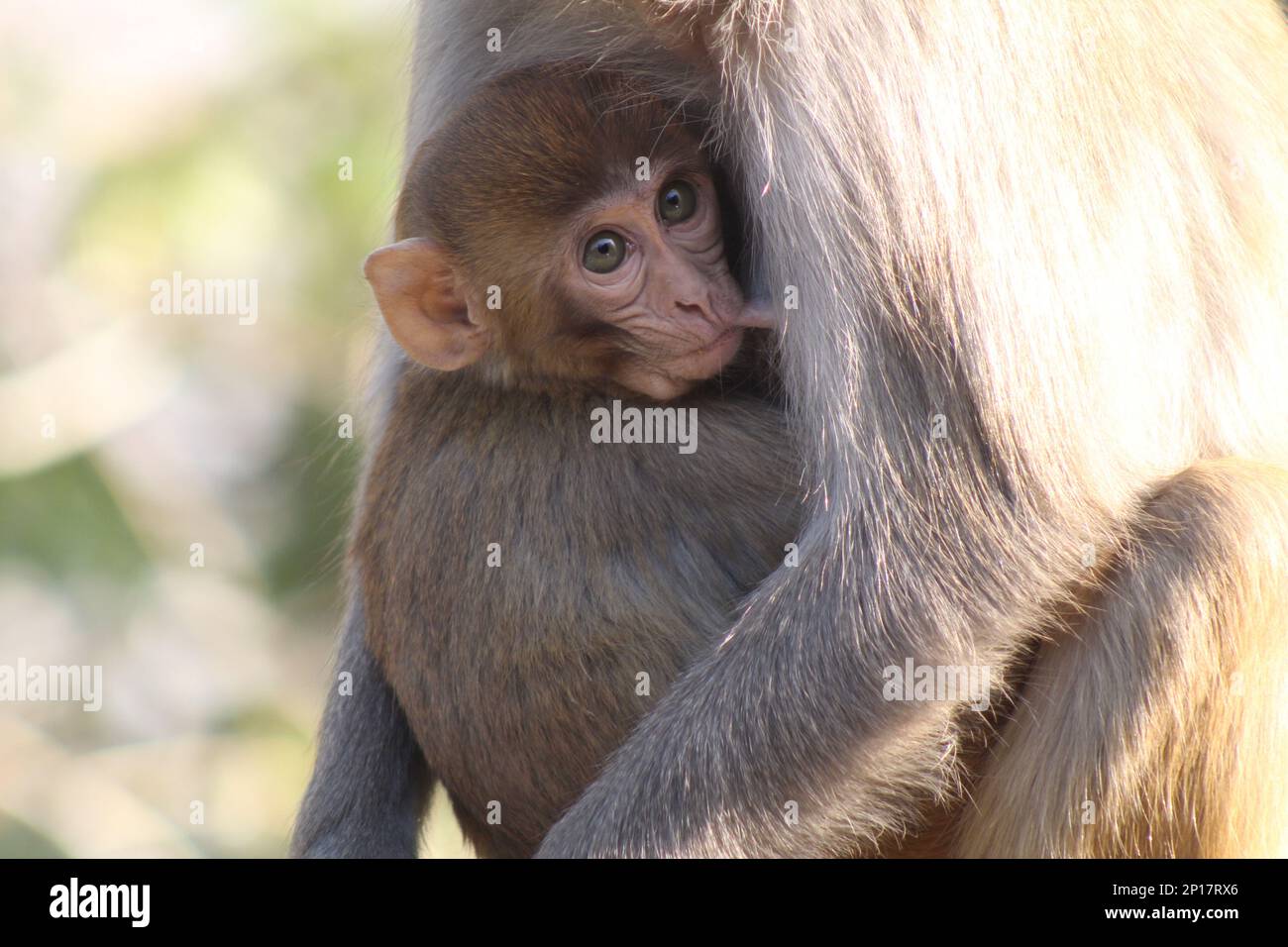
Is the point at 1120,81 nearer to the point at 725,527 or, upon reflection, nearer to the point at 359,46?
the point at 725,527

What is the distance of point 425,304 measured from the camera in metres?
3.68

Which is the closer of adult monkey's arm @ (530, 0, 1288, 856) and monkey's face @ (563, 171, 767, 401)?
adult monkey's arm @ (530, 0, 1288, 856)

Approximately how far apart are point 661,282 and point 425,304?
2.01 ft

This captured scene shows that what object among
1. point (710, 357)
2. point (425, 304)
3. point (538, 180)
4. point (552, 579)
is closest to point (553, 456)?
point (552, 579)

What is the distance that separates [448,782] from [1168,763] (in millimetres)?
1634

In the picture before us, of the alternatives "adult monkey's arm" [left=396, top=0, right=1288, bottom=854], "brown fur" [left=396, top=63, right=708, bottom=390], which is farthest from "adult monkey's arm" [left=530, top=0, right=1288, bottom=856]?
"brown fur" [left=396, top=63, right=708, bottom=390]

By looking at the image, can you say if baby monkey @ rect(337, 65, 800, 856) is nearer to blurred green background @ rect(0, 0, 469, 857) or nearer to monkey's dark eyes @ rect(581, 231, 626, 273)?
monkey's dark eyes @ rect(581, 231, 626, 273)

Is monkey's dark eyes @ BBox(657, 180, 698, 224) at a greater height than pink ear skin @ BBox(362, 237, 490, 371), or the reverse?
monkey's dark eyes @ BBox(657, 180, 698, 224)

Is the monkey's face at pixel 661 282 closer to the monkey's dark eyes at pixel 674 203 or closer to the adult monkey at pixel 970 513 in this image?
the monkey's dark eyes at pixel 674 203

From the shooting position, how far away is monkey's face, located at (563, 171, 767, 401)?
3.50 metres

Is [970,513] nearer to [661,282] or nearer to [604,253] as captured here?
[661,282]

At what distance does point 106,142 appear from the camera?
15.4 m

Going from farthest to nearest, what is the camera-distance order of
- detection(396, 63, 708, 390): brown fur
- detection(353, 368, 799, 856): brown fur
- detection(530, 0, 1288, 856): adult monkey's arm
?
detection(396, 63, 708, 390): brown fur → detection(353, 368, 799, 856): brown fur → detection(530, 0, 1288, 856): adult monkey's arm

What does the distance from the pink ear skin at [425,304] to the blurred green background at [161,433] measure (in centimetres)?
1067
